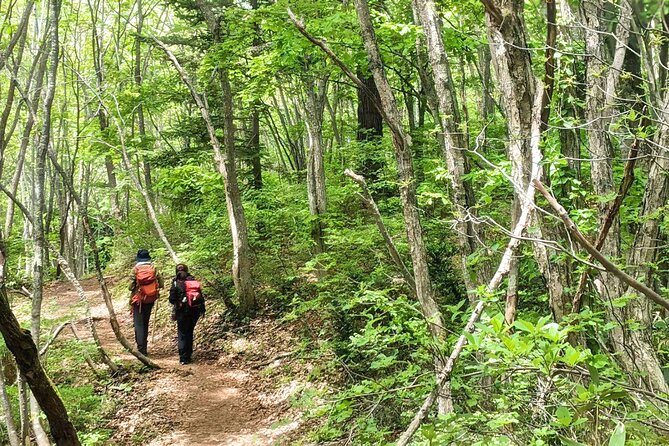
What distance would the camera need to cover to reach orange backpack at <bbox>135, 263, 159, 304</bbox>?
869cm

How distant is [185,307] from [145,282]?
2.89 feet

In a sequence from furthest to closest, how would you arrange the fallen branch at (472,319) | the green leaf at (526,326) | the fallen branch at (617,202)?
the fallen branch at (617,202) < the fallen branch at (472,319) < the green leaf at (526,326)

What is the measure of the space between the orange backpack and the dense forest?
55cm

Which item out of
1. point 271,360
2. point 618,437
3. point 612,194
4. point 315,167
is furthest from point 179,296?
point 618,437

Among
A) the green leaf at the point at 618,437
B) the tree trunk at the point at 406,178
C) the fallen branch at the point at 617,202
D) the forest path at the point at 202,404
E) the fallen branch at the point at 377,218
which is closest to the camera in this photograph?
the green leaf at the point at 618,437

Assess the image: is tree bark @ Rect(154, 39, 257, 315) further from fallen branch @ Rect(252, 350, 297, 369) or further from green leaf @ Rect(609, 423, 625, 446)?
green leaf @ Rect(609, 423, 625, 446)

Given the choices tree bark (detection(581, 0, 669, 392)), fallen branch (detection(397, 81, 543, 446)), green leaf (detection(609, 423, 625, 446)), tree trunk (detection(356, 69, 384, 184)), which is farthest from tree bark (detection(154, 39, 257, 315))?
green leaf (detection(609, 423, 625, 446))

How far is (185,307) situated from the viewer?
8562 mm

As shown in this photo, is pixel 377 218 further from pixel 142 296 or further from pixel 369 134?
pixel 369 134

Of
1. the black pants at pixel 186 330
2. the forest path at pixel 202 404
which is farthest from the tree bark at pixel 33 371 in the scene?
the black pants at pixel 186 330

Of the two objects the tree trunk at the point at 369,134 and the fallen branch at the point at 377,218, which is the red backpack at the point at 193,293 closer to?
the tree trunk at the point at 369,134

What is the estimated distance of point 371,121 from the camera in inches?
452

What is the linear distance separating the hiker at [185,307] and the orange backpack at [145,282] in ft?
1.34

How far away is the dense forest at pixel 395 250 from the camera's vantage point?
9.85ft
